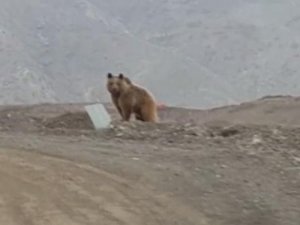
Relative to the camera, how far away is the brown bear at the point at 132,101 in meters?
16.5

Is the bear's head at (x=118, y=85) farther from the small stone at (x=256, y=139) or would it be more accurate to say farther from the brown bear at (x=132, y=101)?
the small stone at (x=256, y=139)

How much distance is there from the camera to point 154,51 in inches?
1139

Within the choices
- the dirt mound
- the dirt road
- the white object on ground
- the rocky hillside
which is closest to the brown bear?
the dirt mound

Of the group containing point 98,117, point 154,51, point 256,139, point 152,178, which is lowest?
point 152,178

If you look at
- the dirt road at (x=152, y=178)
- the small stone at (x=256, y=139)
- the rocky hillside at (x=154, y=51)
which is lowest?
the dirt road at (x=152, y=178)

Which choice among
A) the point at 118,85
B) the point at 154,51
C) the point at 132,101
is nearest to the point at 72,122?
the point at 132,101

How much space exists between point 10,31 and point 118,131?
17678mm

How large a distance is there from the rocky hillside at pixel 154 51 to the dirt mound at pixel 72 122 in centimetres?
1204

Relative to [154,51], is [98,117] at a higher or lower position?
lower

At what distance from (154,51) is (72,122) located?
14426 mm

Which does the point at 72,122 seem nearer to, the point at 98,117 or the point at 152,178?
the point at 98,117

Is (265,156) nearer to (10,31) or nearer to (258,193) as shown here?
(258,193)

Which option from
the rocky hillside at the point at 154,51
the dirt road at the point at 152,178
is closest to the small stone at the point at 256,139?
the dirt road at the point at 152,178

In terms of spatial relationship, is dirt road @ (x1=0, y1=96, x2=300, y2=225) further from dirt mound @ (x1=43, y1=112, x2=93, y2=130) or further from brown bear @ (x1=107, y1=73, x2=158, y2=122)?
brown bear @ (x1=107, y1=73, x2=158, y2=122)
